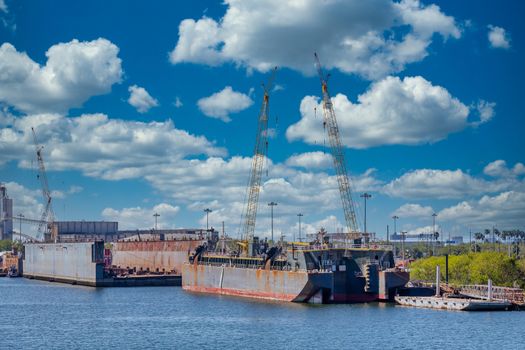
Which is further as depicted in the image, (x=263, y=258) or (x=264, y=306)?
(x=263, y=258)

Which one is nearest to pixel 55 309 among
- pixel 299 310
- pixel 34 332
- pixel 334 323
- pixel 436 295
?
pixel 34 332

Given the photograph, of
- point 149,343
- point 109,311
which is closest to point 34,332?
point 149,343

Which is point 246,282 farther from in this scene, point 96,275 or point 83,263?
point 83,263

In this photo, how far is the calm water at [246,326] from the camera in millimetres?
77500

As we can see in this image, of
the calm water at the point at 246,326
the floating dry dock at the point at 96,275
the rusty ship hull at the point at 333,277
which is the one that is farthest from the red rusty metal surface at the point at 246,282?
the floating dry dock at the point at 96,275

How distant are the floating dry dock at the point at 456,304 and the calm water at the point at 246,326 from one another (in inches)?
109

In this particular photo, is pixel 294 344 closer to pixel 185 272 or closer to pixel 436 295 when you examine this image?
pixel 436 295

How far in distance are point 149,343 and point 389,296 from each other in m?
47.1

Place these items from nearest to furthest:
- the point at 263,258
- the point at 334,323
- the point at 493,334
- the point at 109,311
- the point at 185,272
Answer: the point at 493,334 → the point at 334,323 → the point at 109,311 → the point at 263,258 → the point at 185,272

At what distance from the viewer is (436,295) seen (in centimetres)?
11388

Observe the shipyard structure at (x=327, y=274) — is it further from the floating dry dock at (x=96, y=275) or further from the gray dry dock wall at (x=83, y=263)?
the gray dry dock wall at (x=83, y=263)

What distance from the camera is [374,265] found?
377 feet

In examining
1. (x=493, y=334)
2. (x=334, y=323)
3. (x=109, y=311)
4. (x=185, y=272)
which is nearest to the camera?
(x=493, y=334)

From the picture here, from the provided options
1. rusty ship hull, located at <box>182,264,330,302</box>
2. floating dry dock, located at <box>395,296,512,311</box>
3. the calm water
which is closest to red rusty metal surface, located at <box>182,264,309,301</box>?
rusty ship hull, located at <box>182,264,330,302</box>
